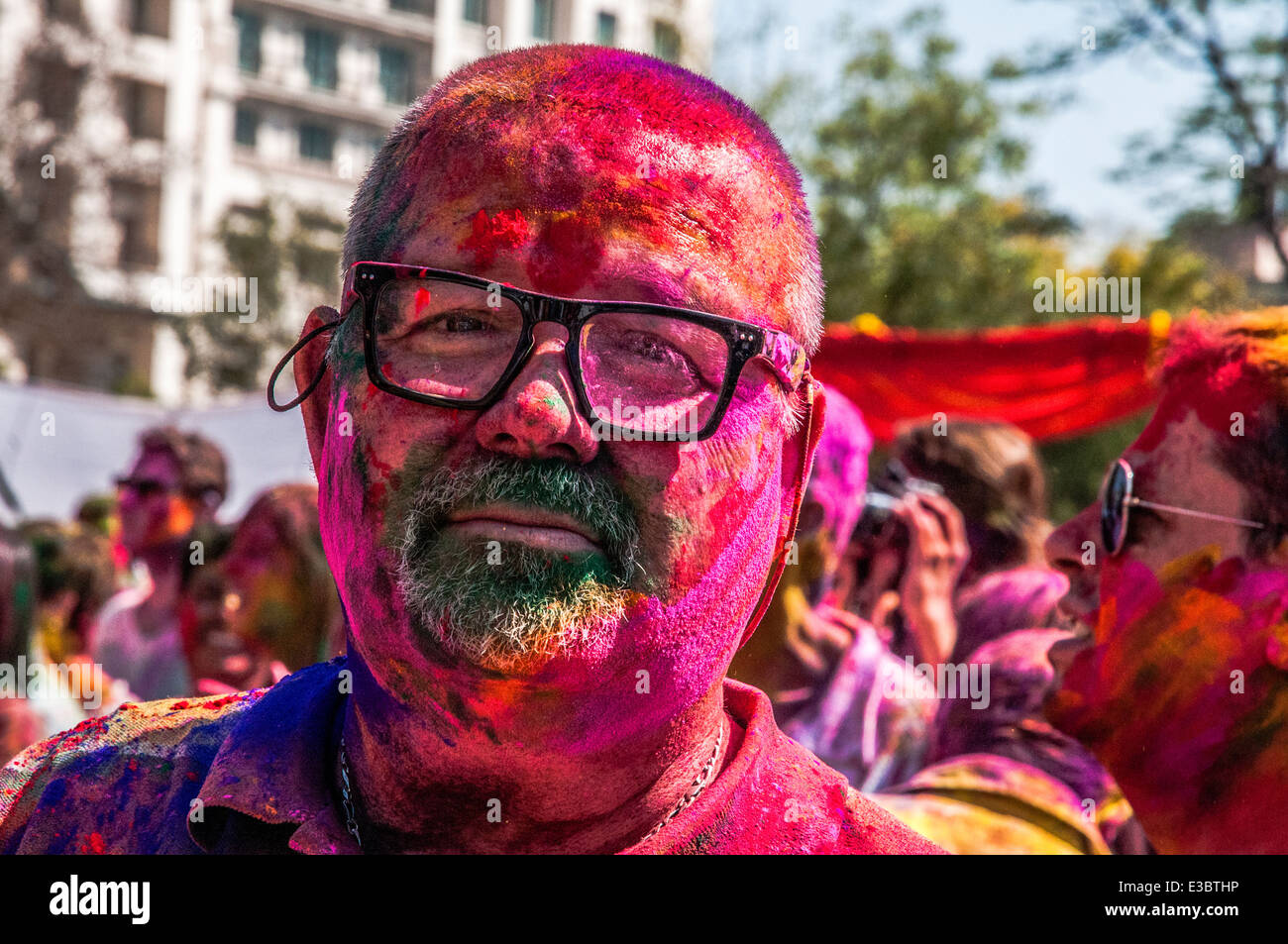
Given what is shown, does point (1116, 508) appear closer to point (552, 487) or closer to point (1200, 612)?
point (1200, 612)

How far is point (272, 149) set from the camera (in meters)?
41.4

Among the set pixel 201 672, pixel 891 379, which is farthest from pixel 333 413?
pixel 891 379

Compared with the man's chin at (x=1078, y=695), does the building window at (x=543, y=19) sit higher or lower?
higher

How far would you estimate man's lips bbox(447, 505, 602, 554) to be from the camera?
151cm

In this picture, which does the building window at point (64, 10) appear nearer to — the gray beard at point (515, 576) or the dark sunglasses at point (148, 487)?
the dark sunglasses at point (148, 487)

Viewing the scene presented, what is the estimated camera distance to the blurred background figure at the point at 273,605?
14.4ft

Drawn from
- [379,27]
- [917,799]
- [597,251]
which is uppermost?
[379,27]

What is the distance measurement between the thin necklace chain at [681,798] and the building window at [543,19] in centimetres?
2217

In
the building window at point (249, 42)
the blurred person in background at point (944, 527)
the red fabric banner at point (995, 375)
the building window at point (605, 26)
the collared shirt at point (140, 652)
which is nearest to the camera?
the blurred person in background at point (944, 527)

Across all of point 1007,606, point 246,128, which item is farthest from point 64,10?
point 1007,606

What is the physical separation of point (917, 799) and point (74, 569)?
5.79 meters

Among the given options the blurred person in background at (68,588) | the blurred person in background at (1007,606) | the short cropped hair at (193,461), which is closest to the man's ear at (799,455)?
the blurred person in background at (1007,606)

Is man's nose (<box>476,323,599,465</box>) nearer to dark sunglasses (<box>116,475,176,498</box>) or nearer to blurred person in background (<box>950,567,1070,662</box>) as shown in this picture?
blurred person in background (<box>950,567,1070,662</box>)
